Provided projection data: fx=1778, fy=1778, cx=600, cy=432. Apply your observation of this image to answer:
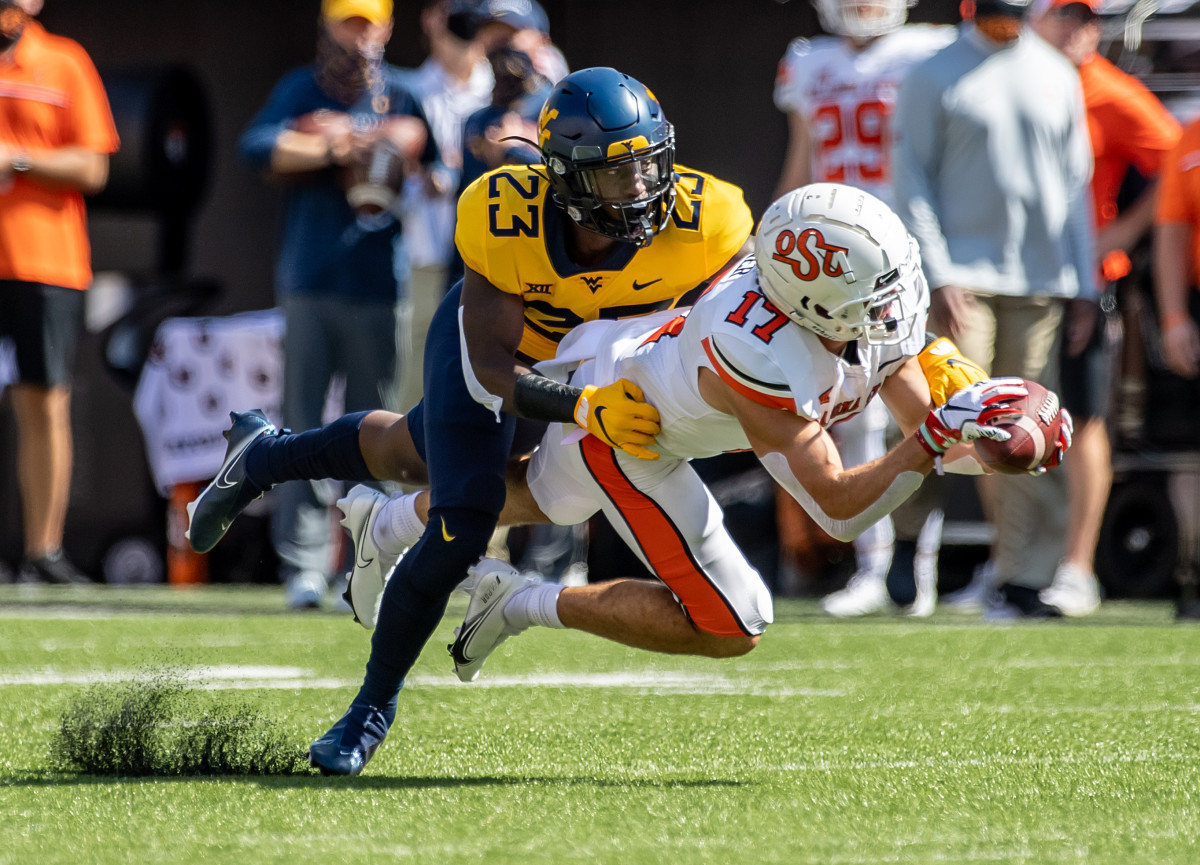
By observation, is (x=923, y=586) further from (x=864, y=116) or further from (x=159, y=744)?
(x=159, y=744)

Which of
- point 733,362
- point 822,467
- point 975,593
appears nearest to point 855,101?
point 975,593

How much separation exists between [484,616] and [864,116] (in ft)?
11.2

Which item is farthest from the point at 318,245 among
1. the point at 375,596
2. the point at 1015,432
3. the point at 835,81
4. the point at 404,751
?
the point at 1015,432

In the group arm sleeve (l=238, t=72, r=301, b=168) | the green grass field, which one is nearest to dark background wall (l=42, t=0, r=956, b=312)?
arm sleeve (l=238, t=72, r=301, b=168)

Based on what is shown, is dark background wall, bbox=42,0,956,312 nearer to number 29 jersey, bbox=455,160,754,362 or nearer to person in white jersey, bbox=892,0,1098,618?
person in white jersey, bbox=892,0,1098,618

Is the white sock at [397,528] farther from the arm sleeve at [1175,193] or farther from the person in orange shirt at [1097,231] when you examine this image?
the arm sleeve at [1175,193]

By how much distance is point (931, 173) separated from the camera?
6363 mm

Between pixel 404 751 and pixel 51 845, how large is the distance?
1.11 meters

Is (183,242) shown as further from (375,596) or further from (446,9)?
(375,596)

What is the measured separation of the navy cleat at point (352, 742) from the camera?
339 cm

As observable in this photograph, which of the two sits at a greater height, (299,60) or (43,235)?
(299,60)

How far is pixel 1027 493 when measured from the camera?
6.38 m

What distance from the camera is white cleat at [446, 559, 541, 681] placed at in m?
3.93

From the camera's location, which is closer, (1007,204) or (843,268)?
(843,268)
